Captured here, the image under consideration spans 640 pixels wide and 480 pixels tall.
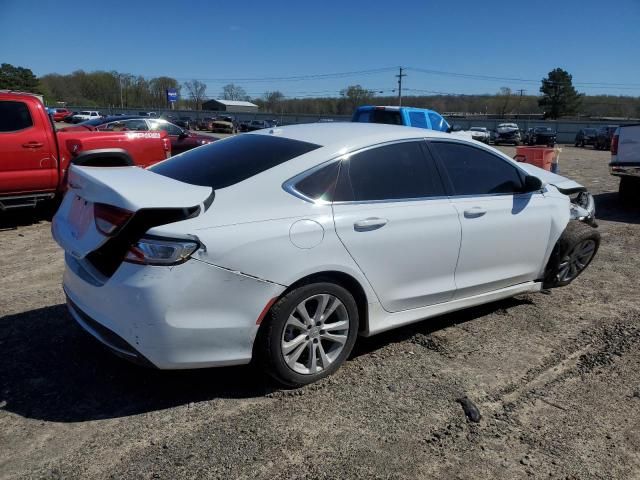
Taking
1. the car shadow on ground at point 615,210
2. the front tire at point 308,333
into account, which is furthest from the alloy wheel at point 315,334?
the car shadow on ground at point 615,210

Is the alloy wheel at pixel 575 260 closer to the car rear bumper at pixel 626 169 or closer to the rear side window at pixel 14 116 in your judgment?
the car rear bumper at pixel 626 169

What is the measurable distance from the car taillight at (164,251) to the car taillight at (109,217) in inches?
6.3

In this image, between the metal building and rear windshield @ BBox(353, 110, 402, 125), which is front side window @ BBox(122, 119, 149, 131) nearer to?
rear windshield @ BBox(353, 110, 402, 125)

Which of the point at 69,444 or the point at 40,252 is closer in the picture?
the point at 69,444

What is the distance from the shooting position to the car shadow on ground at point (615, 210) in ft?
30.5

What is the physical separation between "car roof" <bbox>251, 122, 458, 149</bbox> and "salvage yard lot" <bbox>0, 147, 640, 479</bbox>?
4.97 ft

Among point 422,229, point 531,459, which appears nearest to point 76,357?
point 422,229

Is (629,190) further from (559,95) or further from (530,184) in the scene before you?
(559,95)

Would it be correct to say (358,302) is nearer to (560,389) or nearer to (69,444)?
(560,389)

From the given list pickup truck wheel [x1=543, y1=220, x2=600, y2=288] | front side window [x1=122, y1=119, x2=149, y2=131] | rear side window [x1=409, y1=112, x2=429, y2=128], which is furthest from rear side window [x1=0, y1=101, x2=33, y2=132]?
rear side window [x1=409, y1=112, x2=429, y2=128]

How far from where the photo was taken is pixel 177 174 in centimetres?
357

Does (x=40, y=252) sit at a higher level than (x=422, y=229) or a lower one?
lower

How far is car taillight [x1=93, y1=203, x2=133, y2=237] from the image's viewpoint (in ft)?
9.06

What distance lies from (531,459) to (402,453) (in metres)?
0.66
